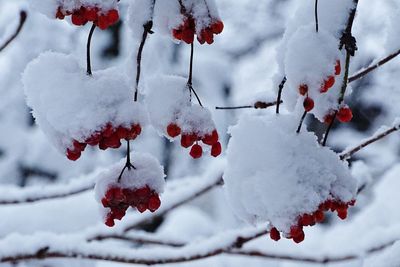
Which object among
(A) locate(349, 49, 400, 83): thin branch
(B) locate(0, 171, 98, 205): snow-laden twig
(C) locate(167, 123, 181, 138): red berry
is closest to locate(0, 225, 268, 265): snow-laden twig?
(B) locate(0, 171, 98, 205): snow-laden twig

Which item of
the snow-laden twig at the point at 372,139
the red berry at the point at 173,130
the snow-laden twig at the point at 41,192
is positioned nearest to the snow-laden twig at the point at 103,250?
the snow-laden twig at the point at 41,192

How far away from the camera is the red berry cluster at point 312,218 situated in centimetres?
99

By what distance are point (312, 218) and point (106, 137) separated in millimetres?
334

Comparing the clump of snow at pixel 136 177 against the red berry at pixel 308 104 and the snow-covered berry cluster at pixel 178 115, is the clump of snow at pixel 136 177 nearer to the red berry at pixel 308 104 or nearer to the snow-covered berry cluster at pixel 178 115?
the snow-covered berry cluster at pixel 178 115

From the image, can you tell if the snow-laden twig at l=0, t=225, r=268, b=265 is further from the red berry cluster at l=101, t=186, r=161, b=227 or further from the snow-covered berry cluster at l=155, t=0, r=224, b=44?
the snow-covered berry cluster at l=155, t=0, r=224, b=44

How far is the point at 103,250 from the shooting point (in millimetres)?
1722

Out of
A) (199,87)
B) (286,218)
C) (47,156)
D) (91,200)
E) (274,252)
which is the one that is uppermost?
(199,87)

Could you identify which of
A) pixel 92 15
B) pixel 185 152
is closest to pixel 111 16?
pixel 92 15

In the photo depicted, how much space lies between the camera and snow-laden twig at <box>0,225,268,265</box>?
1669 mm

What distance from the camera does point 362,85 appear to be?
5.12 m

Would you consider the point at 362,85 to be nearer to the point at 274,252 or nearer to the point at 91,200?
the point at 91,200

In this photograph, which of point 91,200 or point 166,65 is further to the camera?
point 166,65

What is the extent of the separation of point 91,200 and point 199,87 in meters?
3.50

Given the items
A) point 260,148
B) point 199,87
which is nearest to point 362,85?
point 199,87
